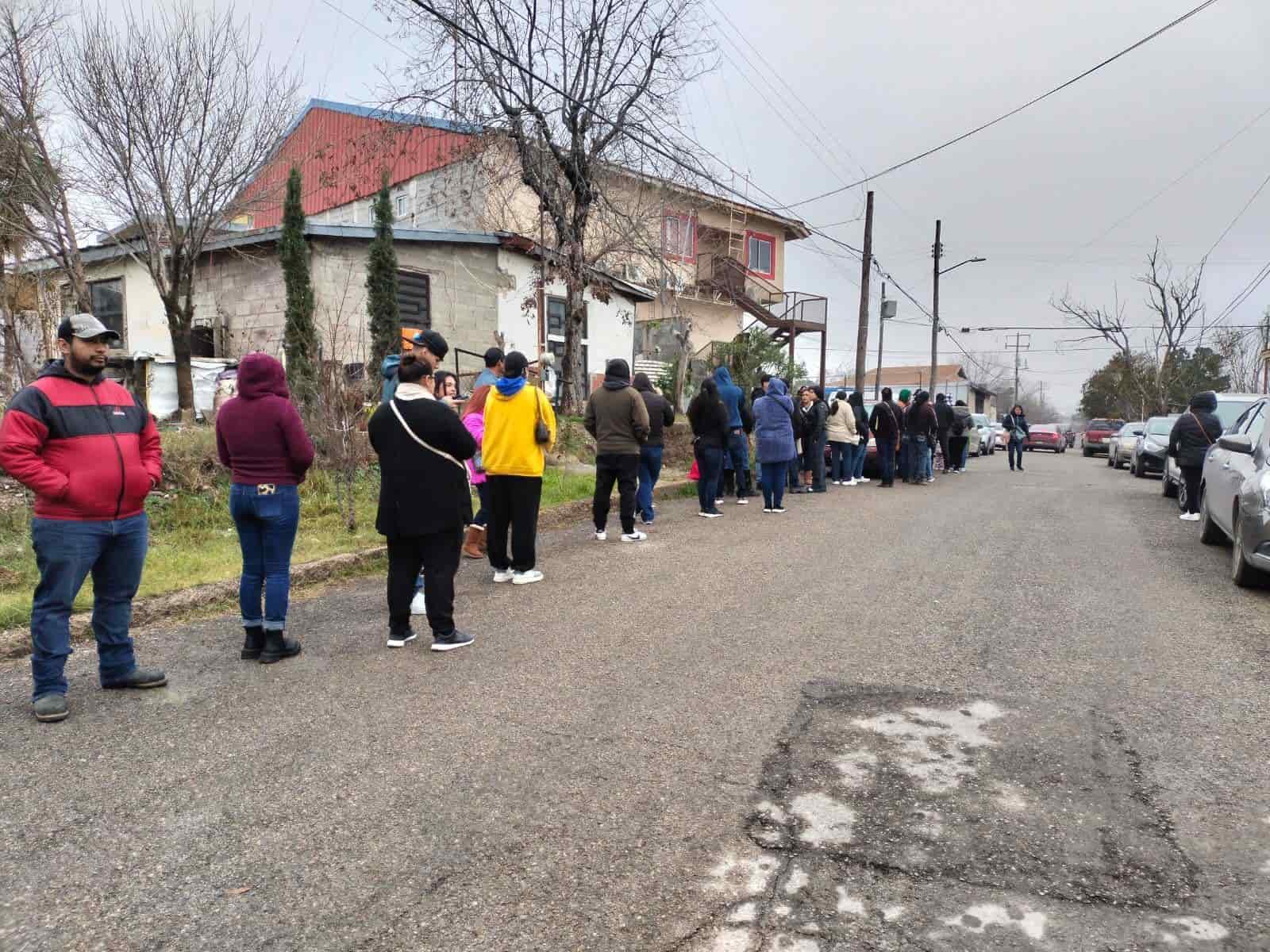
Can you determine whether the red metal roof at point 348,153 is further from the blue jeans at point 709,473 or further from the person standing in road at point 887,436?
the blue jeans at point 709,473

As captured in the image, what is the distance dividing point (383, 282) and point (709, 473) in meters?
9.91

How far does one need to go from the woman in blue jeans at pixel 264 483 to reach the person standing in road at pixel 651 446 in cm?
524

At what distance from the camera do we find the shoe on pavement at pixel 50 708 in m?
4.23

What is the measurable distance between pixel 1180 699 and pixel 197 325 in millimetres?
21054

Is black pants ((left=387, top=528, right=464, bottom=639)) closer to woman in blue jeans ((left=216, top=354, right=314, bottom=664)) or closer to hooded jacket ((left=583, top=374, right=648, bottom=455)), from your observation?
woman in blue jeans ((left=216, top=354, right=314, bottom=664))

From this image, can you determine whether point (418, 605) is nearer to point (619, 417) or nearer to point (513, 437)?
point (513, 437)

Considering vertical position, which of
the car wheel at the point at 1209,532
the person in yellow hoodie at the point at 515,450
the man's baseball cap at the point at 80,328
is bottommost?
the car wheel at the point at 1209,532

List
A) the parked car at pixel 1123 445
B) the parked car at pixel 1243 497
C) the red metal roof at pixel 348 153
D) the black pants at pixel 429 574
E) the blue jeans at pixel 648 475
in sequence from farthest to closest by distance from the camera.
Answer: the parked car at pixel 1123 445, the red metal roof at pixel 348 153, the blue jeans at pixel 648 475, the parked car at pixel 1243 497, the black pants at pixel 429 574

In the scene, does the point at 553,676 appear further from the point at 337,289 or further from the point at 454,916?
the point at 337,289

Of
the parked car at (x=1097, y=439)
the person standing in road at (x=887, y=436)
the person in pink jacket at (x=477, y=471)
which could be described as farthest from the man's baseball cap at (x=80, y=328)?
the parked car at (x=1097, y=439)

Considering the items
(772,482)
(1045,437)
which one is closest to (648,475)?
(772,482)

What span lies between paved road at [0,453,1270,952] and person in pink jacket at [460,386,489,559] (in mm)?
1435

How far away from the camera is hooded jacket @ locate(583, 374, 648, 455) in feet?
28.1

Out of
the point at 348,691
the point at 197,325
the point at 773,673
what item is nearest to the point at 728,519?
the point at 773,673
